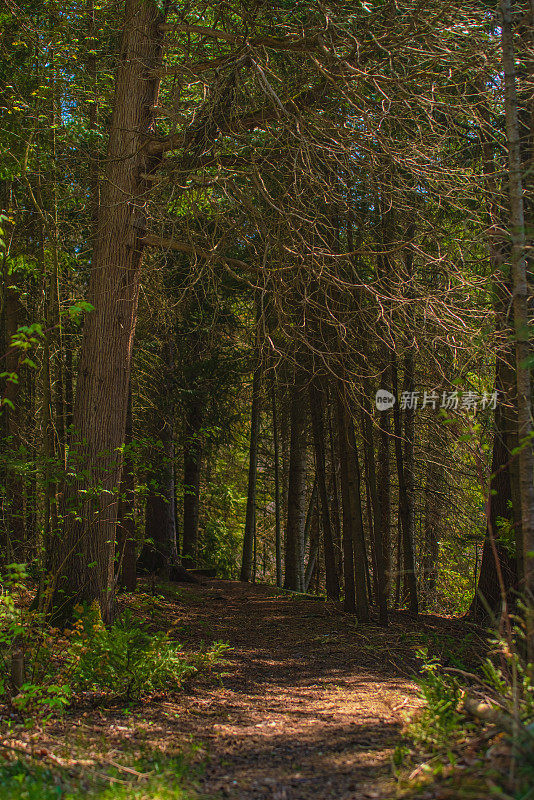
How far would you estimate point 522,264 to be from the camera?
3.77 meters

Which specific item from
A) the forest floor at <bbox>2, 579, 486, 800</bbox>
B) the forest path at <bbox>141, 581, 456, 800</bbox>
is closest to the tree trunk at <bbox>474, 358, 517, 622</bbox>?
the forest floor at <bbox>2, 579, 486, 800</bbox>

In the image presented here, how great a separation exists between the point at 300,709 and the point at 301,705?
11cm

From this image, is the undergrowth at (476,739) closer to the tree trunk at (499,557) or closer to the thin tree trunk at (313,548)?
the tree trunk at (499,557)

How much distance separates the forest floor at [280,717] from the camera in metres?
3.33

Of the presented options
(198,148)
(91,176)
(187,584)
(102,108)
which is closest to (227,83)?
(198,148)

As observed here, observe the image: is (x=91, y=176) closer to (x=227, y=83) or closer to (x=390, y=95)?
(x=227, y=83)

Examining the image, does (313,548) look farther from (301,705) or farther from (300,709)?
(300,709)

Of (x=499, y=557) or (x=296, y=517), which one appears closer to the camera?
(x=499, y=557)

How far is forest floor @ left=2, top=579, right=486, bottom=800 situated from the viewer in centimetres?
333

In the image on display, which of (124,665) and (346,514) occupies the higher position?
(346,514)

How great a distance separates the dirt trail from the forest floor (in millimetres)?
10

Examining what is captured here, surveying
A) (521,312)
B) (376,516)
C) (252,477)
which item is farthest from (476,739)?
(252,477)

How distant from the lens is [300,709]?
15.8ft

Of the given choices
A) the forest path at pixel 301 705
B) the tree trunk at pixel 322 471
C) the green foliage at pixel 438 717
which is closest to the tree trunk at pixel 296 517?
the tree trunk at pixel 322 471
